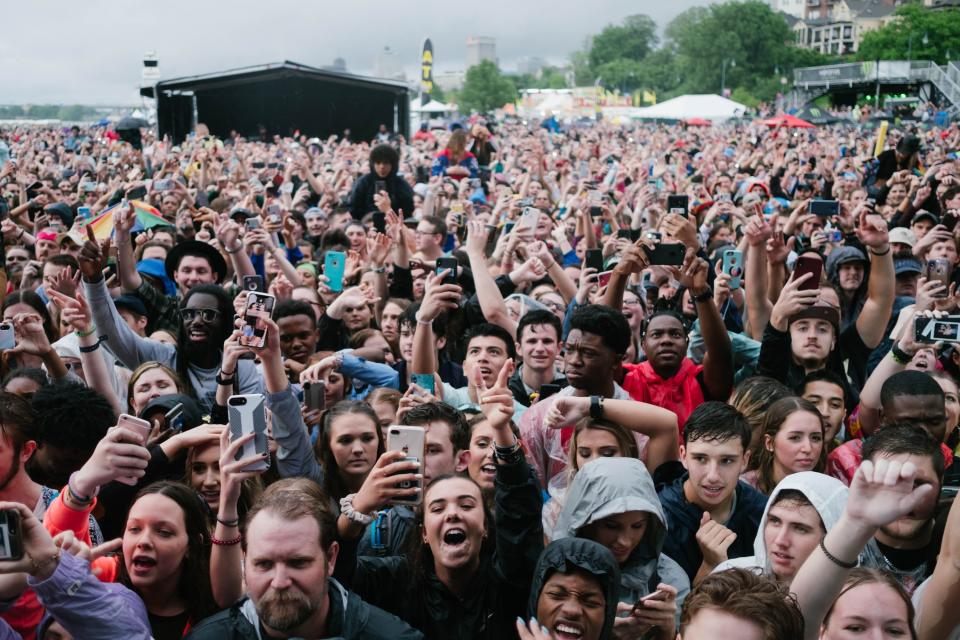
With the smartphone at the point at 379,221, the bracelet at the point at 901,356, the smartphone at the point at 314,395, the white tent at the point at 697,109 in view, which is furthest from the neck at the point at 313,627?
the white tent at the point at 697,109

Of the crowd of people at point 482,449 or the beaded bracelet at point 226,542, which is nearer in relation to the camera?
the crowd of people at point 482,449

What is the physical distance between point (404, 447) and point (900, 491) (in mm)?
1666

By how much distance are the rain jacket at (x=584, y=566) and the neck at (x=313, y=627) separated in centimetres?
64

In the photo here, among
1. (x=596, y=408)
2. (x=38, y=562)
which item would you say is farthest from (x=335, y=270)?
(x=38, y=562)

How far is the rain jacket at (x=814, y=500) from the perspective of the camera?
3.33 metres

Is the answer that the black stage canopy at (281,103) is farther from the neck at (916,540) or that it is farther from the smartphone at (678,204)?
the neck at (916,540)

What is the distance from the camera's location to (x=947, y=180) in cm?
1109

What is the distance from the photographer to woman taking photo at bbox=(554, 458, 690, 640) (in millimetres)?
3484

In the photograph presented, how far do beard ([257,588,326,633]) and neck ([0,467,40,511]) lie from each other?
3.56 feet

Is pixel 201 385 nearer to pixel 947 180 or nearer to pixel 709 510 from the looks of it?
pixel 709 510

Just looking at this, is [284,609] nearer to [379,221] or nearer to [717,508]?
[717,508]

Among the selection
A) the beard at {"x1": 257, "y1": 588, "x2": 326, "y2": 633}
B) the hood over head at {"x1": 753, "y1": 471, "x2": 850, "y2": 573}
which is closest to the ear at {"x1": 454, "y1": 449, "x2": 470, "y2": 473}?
the hood over head at {"x1": 753, "y1": 471, "x2": 850, "y2": 573}

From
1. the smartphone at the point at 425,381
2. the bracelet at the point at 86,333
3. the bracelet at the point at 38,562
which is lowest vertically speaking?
the smartphone at the point at 425,381

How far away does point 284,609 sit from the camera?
2.89 meters
